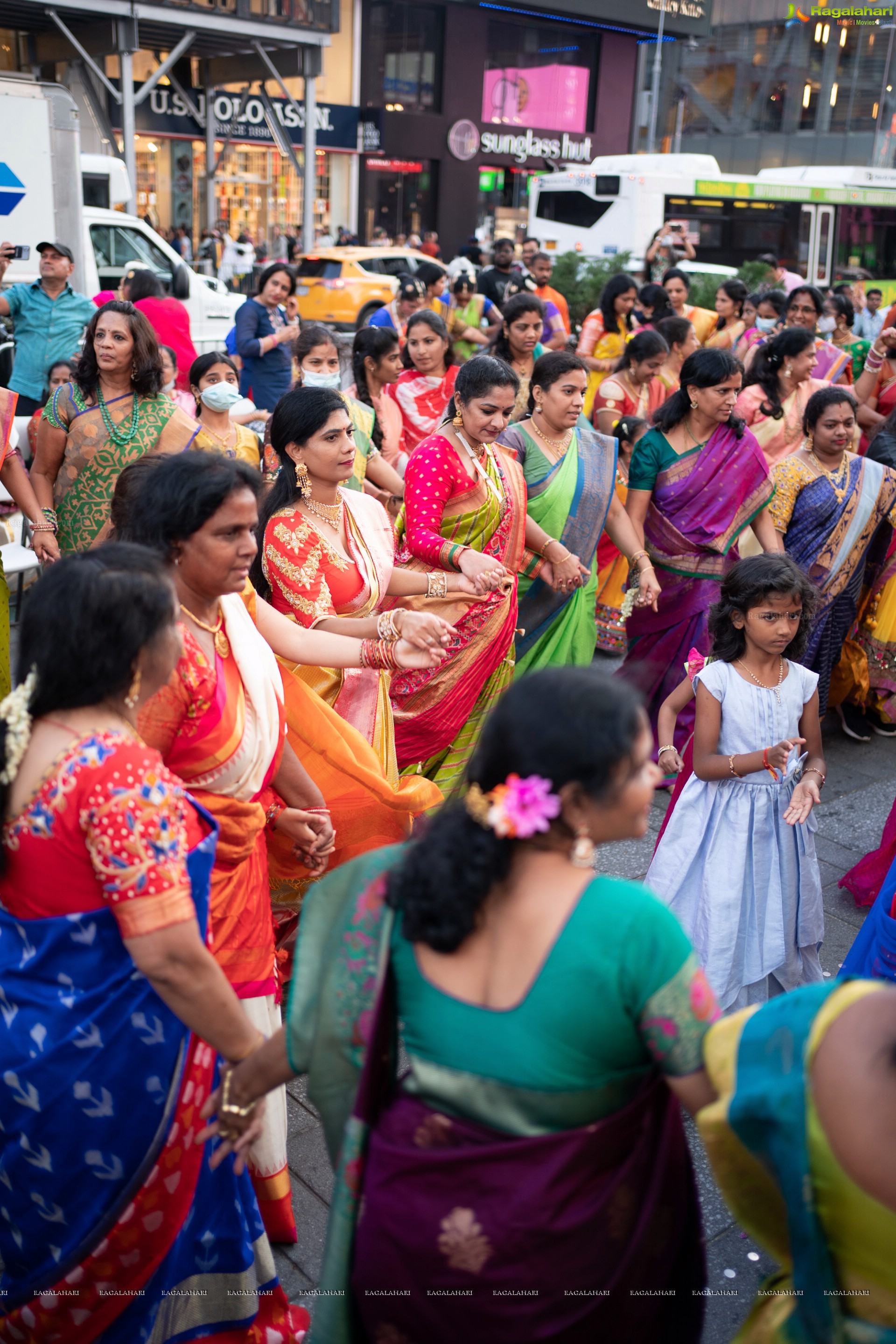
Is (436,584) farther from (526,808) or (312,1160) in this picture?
(526,808)

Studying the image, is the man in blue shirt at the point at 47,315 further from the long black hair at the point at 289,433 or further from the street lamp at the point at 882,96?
the street lamp at the point at 882,96

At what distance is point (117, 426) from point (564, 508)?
1607mm

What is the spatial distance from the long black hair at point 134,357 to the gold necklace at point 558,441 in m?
1.37

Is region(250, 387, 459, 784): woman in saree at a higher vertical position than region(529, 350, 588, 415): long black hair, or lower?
lower

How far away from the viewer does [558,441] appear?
442cm

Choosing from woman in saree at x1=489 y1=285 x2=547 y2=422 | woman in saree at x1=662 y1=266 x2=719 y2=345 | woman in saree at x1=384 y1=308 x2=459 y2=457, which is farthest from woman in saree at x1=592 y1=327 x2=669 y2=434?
woman in saree at x1=662 y1=266 x2=719 y2=345

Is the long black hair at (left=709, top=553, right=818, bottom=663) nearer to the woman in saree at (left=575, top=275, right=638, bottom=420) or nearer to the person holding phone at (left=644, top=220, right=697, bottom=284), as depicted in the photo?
the woman in saree at (left=575, top=275, right=638, bottom=420)

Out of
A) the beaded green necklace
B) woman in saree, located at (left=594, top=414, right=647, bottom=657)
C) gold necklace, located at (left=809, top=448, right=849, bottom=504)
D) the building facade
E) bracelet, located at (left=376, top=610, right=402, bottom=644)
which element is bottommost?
woman in saree, located at (left=594, top=414, right=647, bottom=657)

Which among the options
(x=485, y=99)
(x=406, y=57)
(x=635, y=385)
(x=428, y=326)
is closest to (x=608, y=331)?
(x=635, y=385)

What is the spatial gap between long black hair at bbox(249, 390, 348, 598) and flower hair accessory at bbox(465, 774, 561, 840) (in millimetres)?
1835

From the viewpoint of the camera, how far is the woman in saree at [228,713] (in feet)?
6.97

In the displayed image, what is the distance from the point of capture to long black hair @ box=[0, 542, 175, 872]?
Answer: 5.39 feet

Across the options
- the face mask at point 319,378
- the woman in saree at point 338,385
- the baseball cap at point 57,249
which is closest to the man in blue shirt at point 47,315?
the baseball cap at point 57,249

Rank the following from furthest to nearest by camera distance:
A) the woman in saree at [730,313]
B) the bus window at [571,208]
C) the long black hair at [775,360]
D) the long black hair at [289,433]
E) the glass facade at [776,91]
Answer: the glass facade at [776,91] < the bus window at [571,208] < the woman in saree at [730,313] < the long black hair at [775,360] < the long black hair at [289,433]
